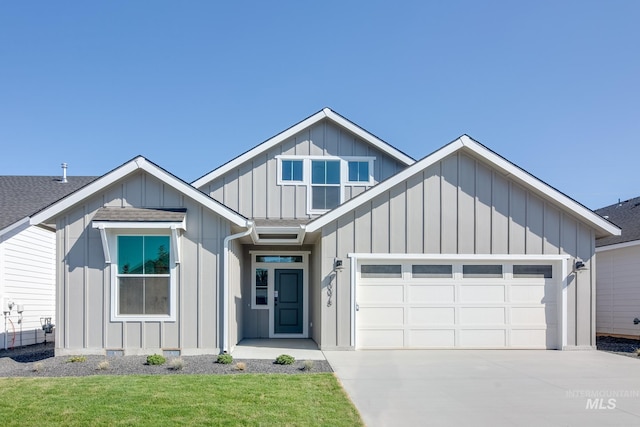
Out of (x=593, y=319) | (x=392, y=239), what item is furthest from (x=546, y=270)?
(x=392, y=239)

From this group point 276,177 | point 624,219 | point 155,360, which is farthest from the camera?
point 624,219

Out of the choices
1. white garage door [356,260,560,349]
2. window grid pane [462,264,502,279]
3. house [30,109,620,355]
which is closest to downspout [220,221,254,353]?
house [30,109,620,355]

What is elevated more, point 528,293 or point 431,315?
point 528,293

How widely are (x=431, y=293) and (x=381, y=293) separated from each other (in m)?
1.17

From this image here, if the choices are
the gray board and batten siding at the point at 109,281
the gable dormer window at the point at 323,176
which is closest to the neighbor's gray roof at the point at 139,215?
the gray board and batten siding at the point at 109,281

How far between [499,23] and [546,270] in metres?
6.05

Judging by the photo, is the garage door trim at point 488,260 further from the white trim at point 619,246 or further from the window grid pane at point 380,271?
the white trim at point 619,246

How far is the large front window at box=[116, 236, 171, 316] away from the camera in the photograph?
10.1 m

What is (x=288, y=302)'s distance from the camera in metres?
14.0

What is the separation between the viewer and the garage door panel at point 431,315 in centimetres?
1120

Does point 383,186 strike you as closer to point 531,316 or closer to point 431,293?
point 431,293

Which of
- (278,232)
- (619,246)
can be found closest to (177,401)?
(278,232)

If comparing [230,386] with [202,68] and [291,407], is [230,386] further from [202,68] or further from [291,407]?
[202,68]

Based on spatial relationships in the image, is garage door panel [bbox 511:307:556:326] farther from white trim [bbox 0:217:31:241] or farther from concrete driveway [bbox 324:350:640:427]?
white trim [bbox 0:217:31:241]
